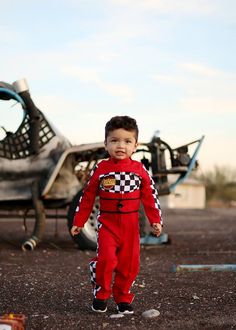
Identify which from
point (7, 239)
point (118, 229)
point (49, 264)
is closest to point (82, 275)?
point (49, 264)

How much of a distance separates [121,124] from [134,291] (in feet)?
6.06

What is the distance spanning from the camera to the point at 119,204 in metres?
5.01

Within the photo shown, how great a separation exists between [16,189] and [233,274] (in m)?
4.04

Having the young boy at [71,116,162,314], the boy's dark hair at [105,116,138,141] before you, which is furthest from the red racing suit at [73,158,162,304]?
the boy's dark hair at [105,116,138,141]

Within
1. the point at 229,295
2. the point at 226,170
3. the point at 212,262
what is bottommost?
the point at 226,170

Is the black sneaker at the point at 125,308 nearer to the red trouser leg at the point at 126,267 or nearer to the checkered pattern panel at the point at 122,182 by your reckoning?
the red trouser leg at the point at 126,267

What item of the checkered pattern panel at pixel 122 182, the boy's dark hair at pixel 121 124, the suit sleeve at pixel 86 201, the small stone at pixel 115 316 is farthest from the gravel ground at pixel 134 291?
the boy's dark hair at pixel 121 124

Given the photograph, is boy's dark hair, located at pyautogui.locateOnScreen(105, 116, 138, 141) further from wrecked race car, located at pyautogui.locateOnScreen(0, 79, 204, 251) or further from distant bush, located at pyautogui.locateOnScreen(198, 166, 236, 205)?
distant bush, located at pyautogui.locateOnScreen(198, 166, 236, 205)

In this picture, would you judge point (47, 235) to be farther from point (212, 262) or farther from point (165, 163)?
point (212, 262)

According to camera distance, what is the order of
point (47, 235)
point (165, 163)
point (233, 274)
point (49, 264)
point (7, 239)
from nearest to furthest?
point (233, 274) → point (49, 264) → point (165, 163) → point (7, 239) → point (47, 235)

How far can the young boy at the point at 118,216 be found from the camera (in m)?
4.99

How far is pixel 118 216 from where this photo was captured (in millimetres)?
5000

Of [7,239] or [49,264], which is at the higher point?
[49,264]

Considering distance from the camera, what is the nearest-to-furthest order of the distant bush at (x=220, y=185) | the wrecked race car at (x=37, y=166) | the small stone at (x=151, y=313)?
the small stone at (x=151, y=313), the wrecked race car at (x=37, y=166), the distant bush at (x=220, y=185)
